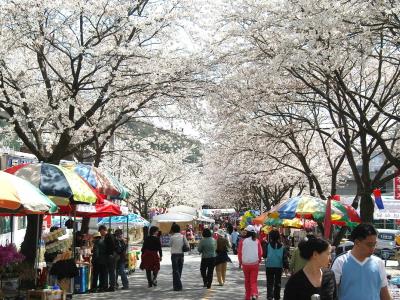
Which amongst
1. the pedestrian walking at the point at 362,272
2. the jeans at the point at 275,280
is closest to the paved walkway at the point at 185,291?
the jeans at the point at 275,280

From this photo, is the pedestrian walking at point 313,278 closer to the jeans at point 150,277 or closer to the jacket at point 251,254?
the jacket at point 251,254

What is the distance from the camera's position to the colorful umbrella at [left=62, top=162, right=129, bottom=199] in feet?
45.9

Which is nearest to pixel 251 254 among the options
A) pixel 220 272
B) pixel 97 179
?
pixel 97 179

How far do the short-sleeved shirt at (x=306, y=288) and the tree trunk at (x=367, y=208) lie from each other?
13124mm

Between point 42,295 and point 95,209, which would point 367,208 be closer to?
point 95,209

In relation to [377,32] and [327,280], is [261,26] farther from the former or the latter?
[327,280]

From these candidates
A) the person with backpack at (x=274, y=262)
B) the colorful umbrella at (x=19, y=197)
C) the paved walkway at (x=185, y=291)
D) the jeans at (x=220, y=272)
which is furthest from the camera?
the jeans at (x=220, y=272)

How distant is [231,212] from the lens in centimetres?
8250

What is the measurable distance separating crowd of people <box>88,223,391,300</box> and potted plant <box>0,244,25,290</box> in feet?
16.3

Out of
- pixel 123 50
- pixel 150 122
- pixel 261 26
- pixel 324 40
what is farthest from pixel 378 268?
pixel 150 122

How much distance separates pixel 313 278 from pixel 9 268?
7.21 m

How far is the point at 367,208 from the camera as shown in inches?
711

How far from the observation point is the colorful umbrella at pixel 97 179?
13977mm

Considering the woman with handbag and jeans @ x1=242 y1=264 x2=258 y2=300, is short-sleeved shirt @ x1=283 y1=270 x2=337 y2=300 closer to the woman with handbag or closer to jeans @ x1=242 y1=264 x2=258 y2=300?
jeans @ x1=242 y1=264 x2=258 y2=300
